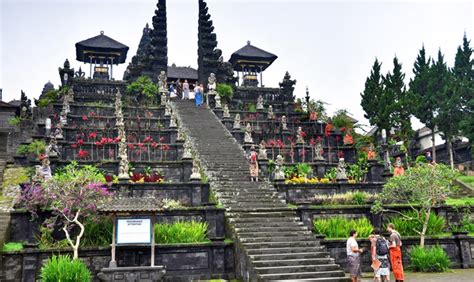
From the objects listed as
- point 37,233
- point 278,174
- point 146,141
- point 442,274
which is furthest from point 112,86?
point 442,274

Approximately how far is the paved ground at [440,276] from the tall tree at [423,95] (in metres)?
19.2

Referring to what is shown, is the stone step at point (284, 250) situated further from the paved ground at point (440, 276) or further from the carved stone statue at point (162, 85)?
the carved stone statue at point (162, 85)

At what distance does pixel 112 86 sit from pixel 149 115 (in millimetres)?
7476

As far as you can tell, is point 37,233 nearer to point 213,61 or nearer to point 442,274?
point 442,274

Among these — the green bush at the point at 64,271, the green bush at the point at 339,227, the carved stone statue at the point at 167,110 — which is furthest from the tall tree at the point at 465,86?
the green bush at the point at 64,271

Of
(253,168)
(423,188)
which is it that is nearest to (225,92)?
(253,168)

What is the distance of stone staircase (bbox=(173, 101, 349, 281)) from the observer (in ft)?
45.6

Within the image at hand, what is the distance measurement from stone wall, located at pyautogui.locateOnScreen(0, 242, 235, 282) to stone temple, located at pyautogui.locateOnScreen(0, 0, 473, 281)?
0.03m

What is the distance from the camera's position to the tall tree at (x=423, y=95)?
34.8 meters

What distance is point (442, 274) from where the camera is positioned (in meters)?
14.8

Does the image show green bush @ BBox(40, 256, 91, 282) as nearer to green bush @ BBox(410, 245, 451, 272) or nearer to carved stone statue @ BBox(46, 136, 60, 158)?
carved stone statue @ BBox(46, 136, 60, 158)

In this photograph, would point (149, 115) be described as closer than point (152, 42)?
Yes

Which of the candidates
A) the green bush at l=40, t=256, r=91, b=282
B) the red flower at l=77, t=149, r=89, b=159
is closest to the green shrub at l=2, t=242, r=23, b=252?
the green bush at l=40, t=256, r=91, b=282

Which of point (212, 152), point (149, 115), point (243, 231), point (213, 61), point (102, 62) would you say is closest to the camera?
point (243, 231)
